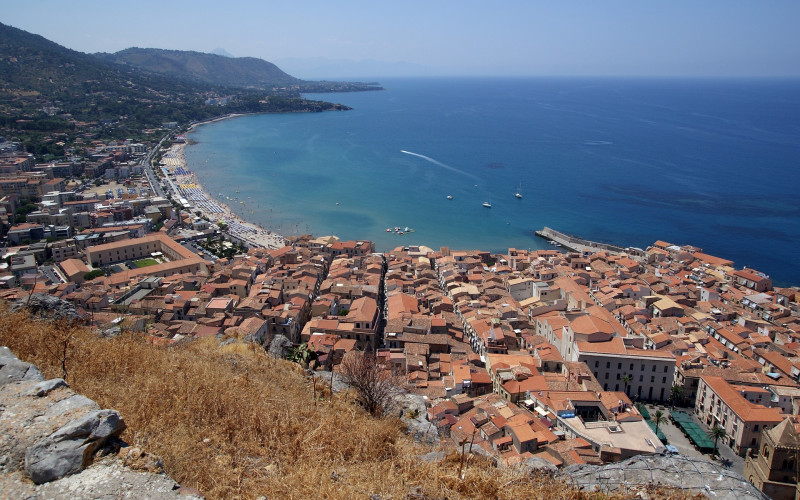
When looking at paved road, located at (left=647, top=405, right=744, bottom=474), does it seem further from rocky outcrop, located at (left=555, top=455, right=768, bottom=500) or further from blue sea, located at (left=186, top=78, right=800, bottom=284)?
blue sea, located at (left=186, top=78, right=800, bottom=284)

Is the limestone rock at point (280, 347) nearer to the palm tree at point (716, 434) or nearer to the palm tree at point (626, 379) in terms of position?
the palm tree at point (626, 379)

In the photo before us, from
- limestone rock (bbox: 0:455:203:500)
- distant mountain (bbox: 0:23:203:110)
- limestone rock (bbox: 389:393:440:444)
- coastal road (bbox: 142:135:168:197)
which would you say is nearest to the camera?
limestone rock (bbox: 0:455:203:500)

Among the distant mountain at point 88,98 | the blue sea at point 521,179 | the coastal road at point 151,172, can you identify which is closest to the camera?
the blue sea at point 521,179

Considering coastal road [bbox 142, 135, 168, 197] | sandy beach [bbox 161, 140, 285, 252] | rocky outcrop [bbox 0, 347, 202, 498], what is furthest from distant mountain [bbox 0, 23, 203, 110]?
rocky outcrop [bbox 0, 347, 202, 498]

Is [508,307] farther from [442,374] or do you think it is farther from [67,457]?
[67,457]

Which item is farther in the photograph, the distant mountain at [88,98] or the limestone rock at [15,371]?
the distant mountain at [88,98]

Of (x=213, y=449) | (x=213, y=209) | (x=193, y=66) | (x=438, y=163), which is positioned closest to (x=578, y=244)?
(x=438, y=163)

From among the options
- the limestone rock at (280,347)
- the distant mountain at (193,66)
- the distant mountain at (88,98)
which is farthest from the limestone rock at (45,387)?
the distant mountain at (193,66)
